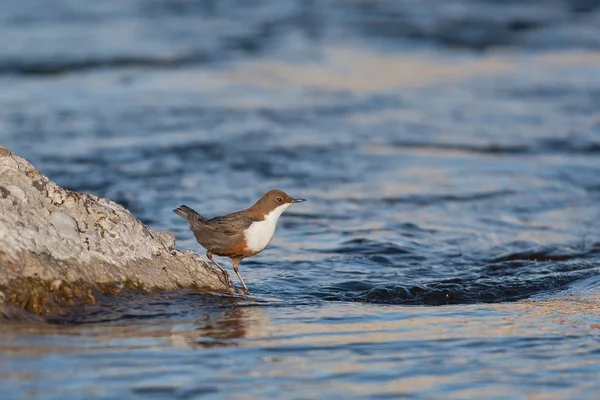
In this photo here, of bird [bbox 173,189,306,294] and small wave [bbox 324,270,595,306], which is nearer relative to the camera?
bird [bbox 173,189,306,294]

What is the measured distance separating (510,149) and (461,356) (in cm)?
773

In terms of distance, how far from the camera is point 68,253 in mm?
5484

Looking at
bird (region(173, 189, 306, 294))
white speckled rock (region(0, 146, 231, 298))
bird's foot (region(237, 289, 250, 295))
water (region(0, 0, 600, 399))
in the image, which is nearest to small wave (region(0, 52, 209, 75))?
water (region(0, 0, 600, 399))

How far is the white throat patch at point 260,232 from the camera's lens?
20.7ft

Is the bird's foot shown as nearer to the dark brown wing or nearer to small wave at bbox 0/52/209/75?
the dark brown wing

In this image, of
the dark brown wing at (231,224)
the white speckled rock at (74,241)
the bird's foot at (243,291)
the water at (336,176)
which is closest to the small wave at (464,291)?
the water at (336,176)

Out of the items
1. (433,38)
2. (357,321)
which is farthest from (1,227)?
(433,38)

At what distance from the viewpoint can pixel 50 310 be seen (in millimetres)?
5273

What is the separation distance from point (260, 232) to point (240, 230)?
0.13m

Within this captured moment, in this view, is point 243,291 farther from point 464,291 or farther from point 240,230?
point 464,291

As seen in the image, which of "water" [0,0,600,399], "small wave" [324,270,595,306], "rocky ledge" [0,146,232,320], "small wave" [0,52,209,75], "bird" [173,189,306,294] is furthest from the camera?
"small wave" [0,52,209,75]

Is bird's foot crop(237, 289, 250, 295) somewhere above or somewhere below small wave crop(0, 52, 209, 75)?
below

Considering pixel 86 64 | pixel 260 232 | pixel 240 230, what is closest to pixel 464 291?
pixel 260 232

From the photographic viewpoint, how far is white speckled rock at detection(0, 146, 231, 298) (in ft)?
17.4
